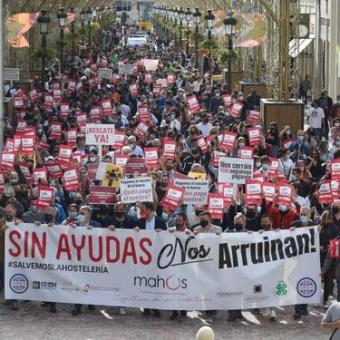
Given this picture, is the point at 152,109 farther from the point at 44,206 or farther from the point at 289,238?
the point at 289,238

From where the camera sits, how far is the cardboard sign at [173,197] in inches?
683

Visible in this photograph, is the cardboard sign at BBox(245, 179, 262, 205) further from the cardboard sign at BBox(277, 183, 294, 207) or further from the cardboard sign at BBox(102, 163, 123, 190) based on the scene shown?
the cardboard sign at BBox(102, 163, 123, 190)

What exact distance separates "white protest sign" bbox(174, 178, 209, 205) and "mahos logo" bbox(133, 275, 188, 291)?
86.1 inches

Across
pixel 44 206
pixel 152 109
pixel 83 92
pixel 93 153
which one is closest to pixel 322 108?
pixel 152 109

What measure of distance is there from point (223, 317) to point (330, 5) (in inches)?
1186

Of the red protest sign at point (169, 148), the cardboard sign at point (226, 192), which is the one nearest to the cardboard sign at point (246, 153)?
the red protest sign at point (169, 148)

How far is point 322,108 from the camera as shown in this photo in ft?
108

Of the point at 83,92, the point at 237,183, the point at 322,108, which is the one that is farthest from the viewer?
the point at 83,92

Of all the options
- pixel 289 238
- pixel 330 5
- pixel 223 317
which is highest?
pixel 330 5

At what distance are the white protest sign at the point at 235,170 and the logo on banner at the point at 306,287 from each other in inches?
148

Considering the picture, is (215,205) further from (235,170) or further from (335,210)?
(235,170)

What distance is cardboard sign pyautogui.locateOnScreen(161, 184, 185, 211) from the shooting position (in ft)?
57.0

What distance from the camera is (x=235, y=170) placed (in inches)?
762

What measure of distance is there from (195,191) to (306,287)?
268 centimetres
